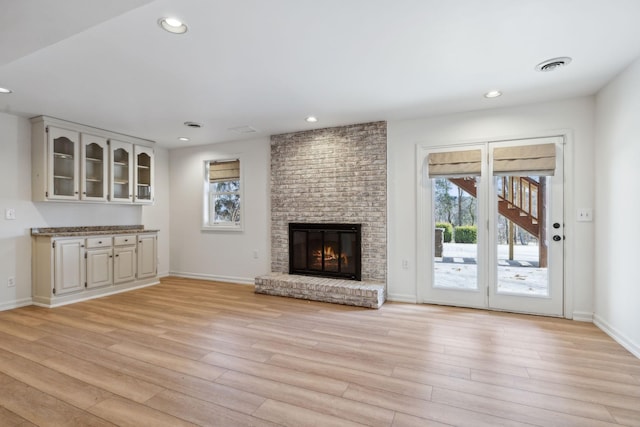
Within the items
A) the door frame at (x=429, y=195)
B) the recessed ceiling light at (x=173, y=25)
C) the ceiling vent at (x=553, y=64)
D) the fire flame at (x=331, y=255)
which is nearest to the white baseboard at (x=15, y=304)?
the fire flame at (x=331, y=255)

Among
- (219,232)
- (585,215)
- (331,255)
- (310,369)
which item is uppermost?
(585,215)

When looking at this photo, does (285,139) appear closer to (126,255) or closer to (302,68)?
(302,68)

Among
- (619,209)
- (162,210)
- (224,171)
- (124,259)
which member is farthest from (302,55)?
(162,210)

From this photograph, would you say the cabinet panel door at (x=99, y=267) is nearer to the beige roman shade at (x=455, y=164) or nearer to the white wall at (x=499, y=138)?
the white wall at (x=499, y=138)

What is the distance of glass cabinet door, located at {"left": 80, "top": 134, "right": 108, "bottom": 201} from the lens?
4637 millimetres

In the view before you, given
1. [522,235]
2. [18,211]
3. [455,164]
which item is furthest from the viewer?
[18,211]

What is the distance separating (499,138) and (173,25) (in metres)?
3.60

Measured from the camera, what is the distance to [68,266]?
14.0 ft

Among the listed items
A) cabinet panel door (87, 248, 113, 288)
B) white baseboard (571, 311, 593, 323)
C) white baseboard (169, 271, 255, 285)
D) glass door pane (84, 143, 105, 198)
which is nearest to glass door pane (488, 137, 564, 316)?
white baseboard (571, 311, 593, 323)

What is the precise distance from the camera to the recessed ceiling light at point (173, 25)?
2135 millimetres

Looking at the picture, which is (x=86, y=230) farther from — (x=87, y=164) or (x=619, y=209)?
(x=619, y=209)

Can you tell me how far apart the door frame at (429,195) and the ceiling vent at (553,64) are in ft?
3.50

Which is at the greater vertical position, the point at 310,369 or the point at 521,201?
the point at 521,201

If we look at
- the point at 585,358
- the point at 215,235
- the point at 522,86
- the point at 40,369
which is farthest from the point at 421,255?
the point at 40,369
